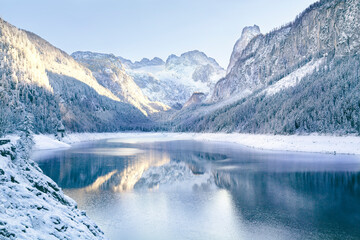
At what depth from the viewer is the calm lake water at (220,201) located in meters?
17.1

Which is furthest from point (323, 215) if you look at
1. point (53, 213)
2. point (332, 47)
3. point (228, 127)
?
point (332, 47)

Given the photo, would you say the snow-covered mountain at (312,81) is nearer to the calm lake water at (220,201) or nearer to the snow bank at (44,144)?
the calm lake water at (220,201)

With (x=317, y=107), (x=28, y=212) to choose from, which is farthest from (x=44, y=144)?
(x=317, y=107)

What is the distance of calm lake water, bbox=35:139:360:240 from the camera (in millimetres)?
17094

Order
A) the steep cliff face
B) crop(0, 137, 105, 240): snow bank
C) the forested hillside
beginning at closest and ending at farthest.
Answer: crop(0, 137, 105, 240): snow bank < the forested hillside < the steep cliff face

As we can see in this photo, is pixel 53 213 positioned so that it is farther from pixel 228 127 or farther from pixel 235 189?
pixel 228 127

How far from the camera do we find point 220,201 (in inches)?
942

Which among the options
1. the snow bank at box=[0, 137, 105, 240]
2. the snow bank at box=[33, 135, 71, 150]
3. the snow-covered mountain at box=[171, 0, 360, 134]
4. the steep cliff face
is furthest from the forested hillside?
the snow bank at box=[0, 137, 105, 240]

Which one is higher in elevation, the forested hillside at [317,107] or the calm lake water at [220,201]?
the forested hillside at [317,107]

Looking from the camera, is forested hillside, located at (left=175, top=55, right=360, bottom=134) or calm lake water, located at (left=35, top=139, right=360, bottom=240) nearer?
calm lake water, located at (left=35, top=139, right=360, bottom=240)

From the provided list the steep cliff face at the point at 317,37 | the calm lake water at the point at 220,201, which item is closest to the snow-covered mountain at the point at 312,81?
the steep cliff face at the point at 317,37

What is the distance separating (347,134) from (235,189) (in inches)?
1896

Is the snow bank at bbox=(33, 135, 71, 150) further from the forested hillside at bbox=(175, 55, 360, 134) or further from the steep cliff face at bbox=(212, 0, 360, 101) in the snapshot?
the steep cliff face at bbox=(212, 0, 360, 101)

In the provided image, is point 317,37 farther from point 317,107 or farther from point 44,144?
point 44,144
